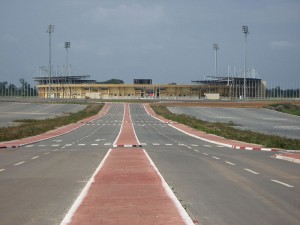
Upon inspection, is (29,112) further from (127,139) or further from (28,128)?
(127,139)

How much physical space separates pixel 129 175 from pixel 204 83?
604ft

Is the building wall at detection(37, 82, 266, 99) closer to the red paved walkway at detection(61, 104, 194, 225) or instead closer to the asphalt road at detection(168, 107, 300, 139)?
the asphalt road at detection(168, 107, 300, 139)

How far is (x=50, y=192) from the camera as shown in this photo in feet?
41.0

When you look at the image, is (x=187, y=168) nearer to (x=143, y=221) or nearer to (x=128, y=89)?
(x=143, y=221)

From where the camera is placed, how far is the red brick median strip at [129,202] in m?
8.86

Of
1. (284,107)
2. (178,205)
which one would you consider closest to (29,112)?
(284,107)

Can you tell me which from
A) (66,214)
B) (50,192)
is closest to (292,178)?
(50,192)

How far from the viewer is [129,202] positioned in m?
10.7

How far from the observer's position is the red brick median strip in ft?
29.1

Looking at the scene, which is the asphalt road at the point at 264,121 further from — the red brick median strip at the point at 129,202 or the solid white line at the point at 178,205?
the solid white line at the point at 178,205

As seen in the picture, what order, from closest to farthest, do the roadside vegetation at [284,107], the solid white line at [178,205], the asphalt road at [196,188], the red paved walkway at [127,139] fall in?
the solid white line at [178,205], the asphalt road at [196,188], the red paved walkway at [127,139], the roadside vegetation at [284,107]

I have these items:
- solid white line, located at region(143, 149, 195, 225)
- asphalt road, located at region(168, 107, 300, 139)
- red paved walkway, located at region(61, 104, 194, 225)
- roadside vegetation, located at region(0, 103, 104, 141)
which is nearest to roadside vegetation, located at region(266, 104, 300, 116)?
asphalt road, located at region(168, 107, 300, 139)

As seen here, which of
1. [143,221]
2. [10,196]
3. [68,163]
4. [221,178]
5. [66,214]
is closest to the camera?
[143,221]

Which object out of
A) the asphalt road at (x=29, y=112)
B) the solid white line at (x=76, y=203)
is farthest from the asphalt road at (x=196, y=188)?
the asphalt road at (x=29, y=112)
